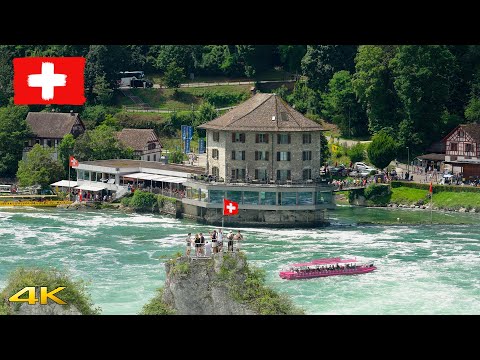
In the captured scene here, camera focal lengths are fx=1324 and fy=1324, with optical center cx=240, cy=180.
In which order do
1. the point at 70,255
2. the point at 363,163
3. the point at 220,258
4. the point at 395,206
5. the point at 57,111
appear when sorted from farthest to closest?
the point at 57,111 → the point at 363,163 → the point at 395,206 → the point at 70,255 → the point at 220,258

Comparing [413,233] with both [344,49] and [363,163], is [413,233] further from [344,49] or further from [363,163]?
[344,49]

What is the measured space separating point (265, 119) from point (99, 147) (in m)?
9.31

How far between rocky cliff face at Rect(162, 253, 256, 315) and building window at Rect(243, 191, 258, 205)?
2096 cm

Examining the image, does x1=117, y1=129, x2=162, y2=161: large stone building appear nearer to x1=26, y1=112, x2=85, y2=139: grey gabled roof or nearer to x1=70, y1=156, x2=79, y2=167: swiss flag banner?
x1=26, y1=112, x2=85, y2=139: grey gabled roof

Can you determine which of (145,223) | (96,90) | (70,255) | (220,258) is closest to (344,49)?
(96,90)

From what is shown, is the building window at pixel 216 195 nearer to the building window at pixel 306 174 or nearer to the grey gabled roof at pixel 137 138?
the building window at pixel 306 174

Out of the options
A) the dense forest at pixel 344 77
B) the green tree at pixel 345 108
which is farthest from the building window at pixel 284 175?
the green tree at pixel 345 108

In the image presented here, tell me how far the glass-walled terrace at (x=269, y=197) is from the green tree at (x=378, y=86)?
35.4ft

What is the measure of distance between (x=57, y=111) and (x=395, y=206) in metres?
17.9

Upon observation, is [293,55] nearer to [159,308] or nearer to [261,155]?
[261,155]

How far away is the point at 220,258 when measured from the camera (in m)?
25.7

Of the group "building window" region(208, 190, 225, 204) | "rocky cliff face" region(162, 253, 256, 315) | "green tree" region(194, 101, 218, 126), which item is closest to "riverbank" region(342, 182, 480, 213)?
"building window" region(208, 190, 225, 204)

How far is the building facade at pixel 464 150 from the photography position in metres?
53.7

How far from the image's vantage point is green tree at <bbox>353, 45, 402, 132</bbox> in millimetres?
57781
